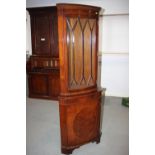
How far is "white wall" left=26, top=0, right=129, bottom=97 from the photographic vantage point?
4.87m

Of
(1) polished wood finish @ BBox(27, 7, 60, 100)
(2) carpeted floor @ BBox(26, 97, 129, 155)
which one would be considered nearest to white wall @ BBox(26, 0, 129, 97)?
(2) carpeted floor @ BBox(26, 97, 129, 155)

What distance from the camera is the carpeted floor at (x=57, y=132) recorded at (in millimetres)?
2605

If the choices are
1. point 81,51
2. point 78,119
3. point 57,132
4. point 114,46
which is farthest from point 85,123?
point 114,46

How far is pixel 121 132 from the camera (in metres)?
3.11

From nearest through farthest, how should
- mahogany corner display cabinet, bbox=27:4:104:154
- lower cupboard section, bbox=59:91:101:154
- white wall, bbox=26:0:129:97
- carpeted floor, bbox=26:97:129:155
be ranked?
1. mahogany corner display cabinet, bbox=27:4:104:154
2. lower cupboard section, bbox=59:91:101:154
3. carpeted floor, bbox=26:97:129:155
4. white wall, bbox=26:0:129:97

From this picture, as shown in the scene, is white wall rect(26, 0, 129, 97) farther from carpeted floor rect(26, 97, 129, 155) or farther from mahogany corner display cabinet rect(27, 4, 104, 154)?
mahogany corner display cabinet rect(27, 4, 104, 154)

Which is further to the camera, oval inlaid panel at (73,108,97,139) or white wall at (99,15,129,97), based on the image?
white wall at (99,15,129,97)

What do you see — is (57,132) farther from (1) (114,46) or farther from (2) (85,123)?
(1) (114,46)

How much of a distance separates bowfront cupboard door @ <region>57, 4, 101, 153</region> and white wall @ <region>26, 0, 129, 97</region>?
2.51 meters

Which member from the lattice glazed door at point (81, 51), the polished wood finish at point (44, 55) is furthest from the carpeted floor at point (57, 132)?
the lattice glazed door at point (81, 51)

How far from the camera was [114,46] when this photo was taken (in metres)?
5.05

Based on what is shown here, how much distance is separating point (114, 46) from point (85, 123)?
9.80 ft
